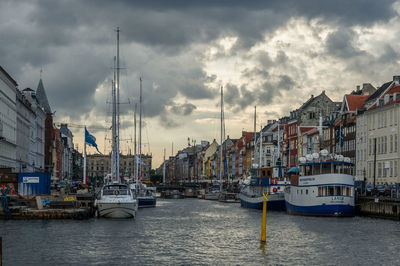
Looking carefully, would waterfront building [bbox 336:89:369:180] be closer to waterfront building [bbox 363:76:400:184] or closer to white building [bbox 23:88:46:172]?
waterfront building [bbox 363:76:400:184]

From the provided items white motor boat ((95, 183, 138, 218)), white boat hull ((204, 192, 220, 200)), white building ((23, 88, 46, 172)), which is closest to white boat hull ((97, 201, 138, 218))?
white motor boat ((95, 183, 138, 218))

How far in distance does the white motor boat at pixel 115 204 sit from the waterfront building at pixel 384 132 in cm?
3897

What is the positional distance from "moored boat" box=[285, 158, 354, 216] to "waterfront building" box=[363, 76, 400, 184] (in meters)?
17.6

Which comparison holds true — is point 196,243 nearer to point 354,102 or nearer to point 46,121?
point 354,102

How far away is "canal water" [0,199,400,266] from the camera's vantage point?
40.3 m

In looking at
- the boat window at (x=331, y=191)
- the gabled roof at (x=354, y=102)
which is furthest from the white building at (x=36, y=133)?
the boat window at (x=331, y=191)

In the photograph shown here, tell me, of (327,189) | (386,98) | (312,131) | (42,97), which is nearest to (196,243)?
(327,189)

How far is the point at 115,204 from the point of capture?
69.6 metres

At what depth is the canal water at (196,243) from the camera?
40291 mm

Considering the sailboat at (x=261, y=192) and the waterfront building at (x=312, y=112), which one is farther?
the waterfront building at (x=312, y=112)

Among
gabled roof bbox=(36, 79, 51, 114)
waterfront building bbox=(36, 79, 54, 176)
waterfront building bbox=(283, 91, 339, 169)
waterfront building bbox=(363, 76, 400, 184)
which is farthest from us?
gabled roof bbox=(36, 79, 51, 114)

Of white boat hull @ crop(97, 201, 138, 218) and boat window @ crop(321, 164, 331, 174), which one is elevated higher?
boat window @ crop(321, 164, 331, 174)

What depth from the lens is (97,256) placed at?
41.4 m

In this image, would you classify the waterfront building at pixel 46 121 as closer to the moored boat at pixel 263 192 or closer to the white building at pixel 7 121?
the white building at pixel 7 121
